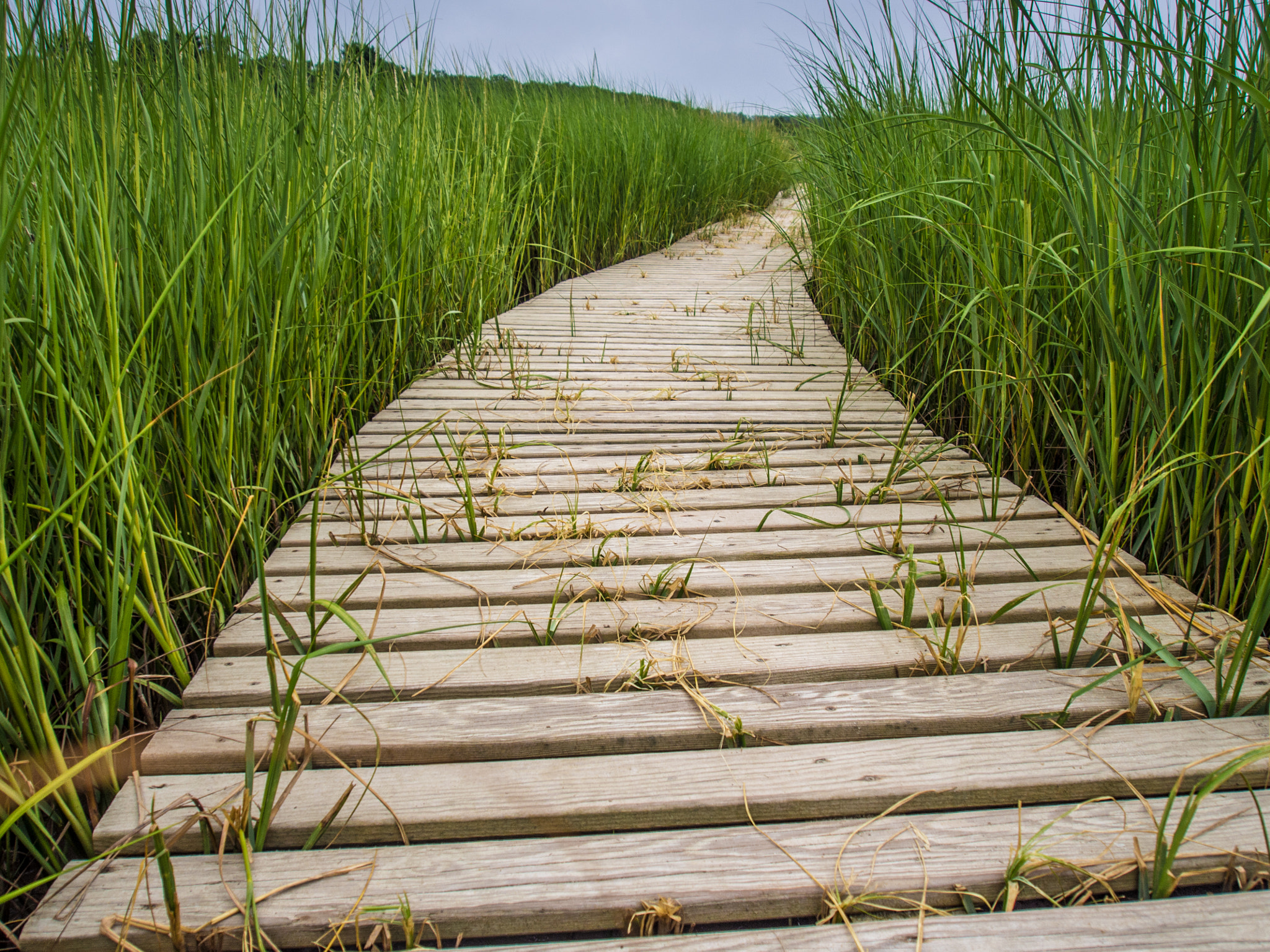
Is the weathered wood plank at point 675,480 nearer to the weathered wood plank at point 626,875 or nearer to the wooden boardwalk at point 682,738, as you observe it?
the wooden boardwalk at point 682,738

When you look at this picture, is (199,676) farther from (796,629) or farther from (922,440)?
(922,440)

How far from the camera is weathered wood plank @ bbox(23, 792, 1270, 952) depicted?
82 centimetres

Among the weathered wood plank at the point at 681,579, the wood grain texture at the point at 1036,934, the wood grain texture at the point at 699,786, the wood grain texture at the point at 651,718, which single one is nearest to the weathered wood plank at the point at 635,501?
the weathered wood plank at the point at 681,579

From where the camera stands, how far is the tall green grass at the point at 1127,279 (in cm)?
122

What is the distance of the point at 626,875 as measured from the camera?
34.2 inches

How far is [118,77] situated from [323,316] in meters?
0.73

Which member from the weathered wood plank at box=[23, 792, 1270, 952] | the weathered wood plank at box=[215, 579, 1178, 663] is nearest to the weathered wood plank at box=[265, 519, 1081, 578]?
the weathered wood plank at box=[215, 579, 1178, 663]

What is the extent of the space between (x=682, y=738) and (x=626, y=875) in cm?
24

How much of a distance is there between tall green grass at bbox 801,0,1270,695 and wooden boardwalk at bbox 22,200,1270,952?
0.50 feet

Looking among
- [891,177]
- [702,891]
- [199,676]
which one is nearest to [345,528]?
[199,676]

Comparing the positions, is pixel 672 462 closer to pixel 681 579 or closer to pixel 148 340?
pixel 681 579

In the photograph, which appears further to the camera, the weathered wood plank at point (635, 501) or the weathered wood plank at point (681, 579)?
the weathered wood plank at point (635, 501)

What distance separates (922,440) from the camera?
2.22 metres

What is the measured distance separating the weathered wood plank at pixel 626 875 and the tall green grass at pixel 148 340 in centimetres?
18
